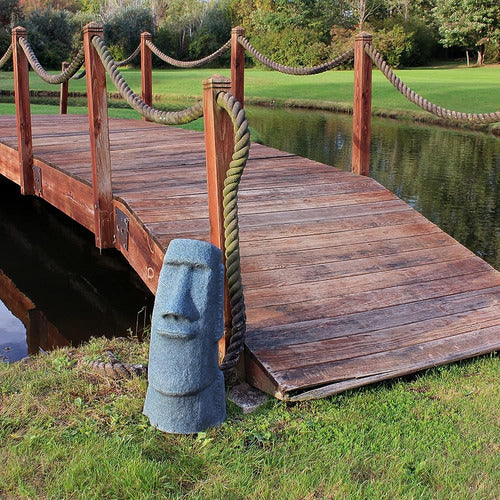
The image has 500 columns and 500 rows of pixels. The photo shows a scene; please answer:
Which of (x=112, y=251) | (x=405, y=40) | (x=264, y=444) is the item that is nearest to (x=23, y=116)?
(x=112, y=251)

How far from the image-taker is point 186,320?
2.71 meters

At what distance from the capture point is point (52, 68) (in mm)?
33500

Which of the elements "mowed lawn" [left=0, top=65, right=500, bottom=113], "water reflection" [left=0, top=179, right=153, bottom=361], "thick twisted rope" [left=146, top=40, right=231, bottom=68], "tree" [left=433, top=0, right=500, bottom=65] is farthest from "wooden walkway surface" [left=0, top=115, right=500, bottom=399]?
"tree" [left=433, top=0, right=500, bottom=65]

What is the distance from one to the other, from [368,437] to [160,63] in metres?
40.8

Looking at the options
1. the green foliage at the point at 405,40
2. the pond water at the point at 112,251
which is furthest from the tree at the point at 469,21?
the pond water at the point at 112,251

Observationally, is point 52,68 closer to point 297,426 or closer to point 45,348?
point 45,348

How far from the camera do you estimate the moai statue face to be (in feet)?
8.89

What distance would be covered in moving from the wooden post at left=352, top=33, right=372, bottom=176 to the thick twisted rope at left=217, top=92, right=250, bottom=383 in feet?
9.78

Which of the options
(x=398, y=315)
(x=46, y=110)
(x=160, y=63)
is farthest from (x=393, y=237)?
(x=160, y=63)

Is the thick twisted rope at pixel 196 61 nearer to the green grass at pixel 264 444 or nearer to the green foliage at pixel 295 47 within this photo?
the green grass at pixel 264 444

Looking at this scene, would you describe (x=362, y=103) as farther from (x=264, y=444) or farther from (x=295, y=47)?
(x=295, y=47)

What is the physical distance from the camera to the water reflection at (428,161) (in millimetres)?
7836

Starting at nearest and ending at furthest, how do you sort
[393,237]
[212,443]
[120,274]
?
[212,443]
[393,237]
[120,274]

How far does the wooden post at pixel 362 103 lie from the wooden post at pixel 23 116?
3.20m
